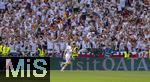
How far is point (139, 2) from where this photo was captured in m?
43.3

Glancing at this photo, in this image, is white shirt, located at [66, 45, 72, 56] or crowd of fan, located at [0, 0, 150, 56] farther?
crowd of fan, located at [0, 0, 150, 56]

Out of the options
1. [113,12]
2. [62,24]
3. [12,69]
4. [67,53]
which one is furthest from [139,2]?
[12,69]

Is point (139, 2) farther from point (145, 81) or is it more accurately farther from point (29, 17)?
point (145, 81)

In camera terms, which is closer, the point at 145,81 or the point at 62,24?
the point at 145,81

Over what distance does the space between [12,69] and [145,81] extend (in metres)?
8.90

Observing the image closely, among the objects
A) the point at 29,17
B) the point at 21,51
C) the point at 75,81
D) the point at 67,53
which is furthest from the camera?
the point at 29,17

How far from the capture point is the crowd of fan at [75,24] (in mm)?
39750

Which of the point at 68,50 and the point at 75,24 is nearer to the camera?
the point at 68,50

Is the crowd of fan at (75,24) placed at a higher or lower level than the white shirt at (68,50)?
higher

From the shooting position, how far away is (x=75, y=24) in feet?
136

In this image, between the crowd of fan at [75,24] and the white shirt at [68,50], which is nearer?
the white shirt at [68,50]

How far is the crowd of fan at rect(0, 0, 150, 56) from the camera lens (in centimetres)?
3975

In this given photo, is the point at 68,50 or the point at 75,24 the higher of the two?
the point at 75,24

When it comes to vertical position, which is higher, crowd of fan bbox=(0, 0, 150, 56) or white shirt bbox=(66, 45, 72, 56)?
crowd of fan bbox=(0, 0, 150, 56)
